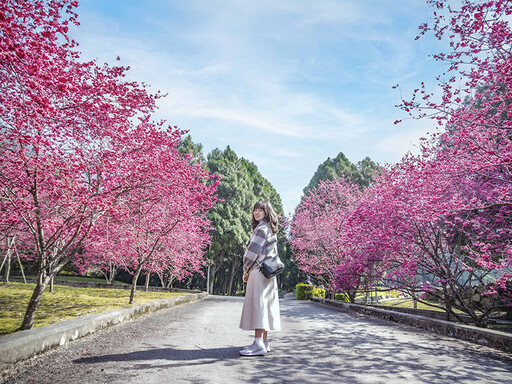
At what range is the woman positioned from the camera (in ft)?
14.0

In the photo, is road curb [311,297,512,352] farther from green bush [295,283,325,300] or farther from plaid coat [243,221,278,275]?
green bush [295,283,325,300]

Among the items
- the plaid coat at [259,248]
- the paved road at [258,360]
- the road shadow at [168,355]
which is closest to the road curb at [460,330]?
the paved road at [258,360]

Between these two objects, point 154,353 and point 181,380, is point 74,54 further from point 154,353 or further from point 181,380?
point 181,380

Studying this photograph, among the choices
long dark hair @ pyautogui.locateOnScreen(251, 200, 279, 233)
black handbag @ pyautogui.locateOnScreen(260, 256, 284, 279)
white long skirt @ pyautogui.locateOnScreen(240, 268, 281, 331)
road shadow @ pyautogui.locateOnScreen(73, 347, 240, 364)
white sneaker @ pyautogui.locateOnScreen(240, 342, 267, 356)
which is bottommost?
road shadow @ pyautogui.locateOnScreen(73, 347, 240, 364)

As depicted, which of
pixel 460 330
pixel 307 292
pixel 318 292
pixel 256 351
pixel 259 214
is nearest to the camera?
pixel 256 351

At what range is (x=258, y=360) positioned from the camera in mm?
3990

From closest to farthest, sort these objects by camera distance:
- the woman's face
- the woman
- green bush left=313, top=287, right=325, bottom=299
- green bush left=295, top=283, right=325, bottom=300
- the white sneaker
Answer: the white sneaker → the woman → the woman's face → green bush left=295, top=283, right=325, bottom=300 → green bush left=313, top=287, right=325, bottom=299

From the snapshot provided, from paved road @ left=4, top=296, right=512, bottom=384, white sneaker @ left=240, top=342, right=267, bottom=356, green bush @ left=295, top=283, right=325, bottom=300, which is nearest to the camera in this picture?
paved road @ left=4, top=296, right=512, bottom=384

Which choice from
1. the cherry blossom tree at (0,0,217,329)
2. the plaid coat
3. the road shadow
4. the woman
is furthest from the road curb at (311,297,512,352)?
the cherry blossom tree at (0,0,217,329)

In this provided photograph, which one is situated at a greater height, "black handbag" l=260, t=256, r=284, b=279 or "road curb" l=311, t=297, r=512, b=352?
"black handbag" l=260, t=256, r=284, b=279

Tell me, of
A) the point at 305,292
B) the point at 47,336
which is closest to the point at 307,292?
the point at 305,292

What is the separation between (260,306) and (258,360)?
2.03ft

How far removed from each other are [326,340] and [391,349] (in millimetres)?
1034

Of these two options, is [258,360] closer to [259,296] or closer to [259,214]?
[259,296]
